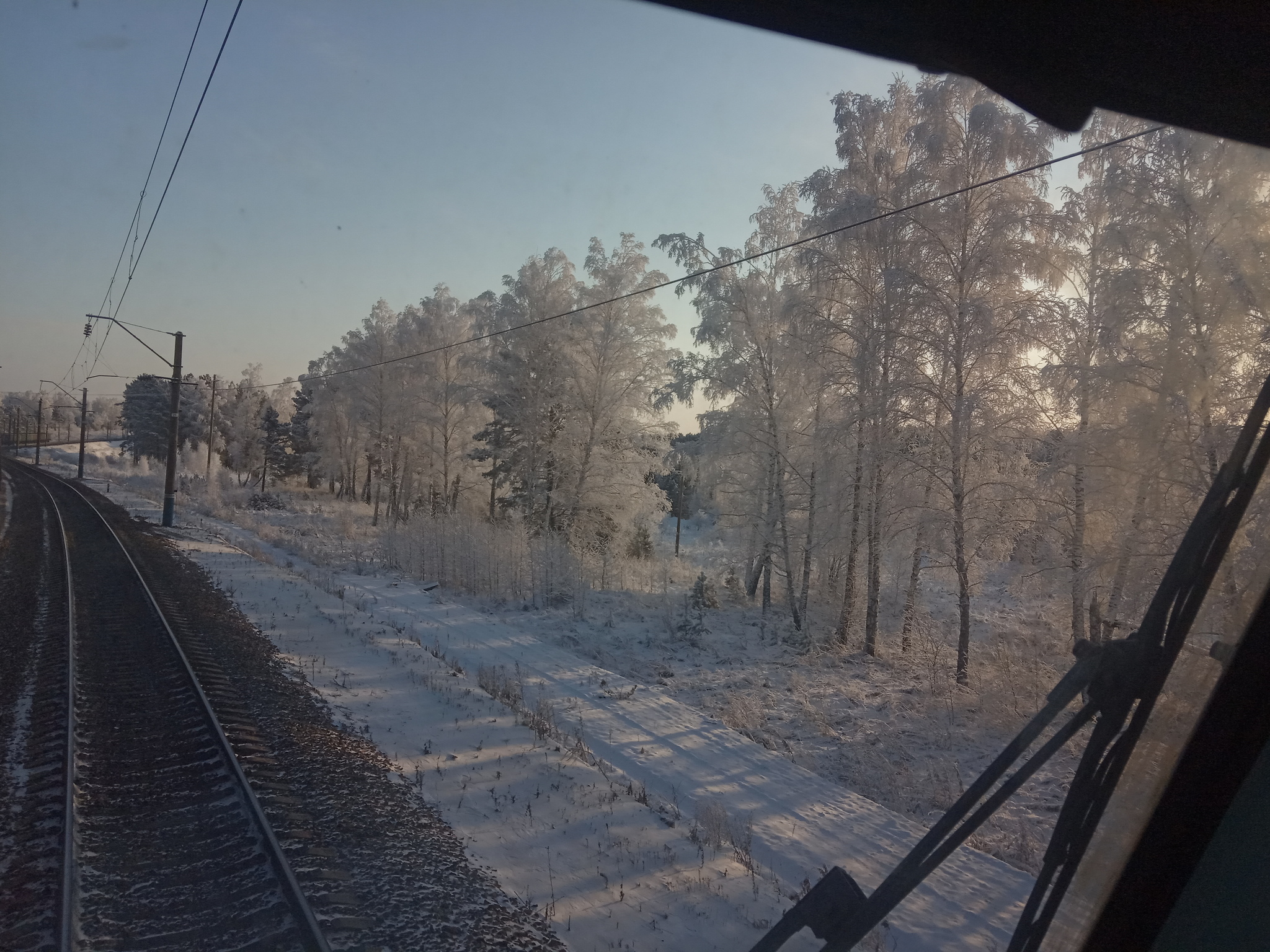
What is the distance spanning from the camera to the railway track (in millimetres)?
4473

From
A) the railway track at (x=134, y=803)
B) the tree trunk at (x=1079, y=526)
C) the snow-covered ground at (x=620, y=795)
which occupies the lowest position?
the snow-covered ground at (x=620, y=795)

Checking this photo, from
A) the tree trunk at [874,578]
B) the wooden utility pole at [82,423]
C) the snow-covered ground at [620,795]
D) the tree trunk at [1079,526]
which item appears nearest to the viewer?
the snow-covered ground at [620,795]

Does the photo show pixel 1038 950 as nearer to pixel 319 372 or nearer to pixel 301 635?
pixel 301 635

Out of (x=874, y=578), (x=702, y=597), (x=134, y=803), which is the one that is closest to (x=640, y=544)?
(x=702, y=597)

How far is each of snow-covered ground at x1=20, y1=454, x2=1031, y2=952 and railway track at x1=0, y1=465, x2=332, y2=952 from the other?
1453 millimetres

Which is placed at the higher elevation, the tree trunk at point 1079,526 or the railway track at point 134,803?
the tree trunk at point 1079,526

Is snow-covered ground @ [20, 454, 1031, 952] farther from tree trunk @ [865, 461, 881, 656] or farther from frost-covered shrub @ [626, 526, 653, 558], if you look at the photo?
frost-covered shrub @ [626, 526, 653, 558]

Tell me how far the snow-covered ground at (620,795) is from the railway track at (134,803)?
1.45 meters

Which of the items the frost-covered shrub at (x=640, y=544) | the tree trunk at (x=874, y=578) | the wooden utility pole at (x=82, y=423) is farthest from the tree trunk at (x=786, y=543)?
the wooden utility pole at (x=82, y=423)

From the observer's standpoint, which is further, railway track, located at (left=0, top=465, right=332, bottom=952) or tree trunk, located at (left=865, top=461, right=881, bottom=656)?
tree trunk, located at (left=865, top=461, right=881, bottom=656)

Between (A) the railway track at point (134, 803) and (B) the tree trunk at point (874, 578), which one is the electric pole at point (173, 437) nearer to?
(A) the railway track at point (134, 803)

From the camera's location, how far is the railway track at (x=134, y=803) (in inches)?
176

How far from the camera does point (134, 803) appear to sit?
19.8 ft

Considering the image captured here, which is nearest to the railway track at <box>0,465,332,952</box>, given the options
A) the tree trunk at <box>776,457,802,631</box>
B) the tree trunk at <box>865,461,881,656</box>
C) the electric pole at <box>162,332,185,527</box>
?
the tree trunk at <box>865,461,881,656</box>
